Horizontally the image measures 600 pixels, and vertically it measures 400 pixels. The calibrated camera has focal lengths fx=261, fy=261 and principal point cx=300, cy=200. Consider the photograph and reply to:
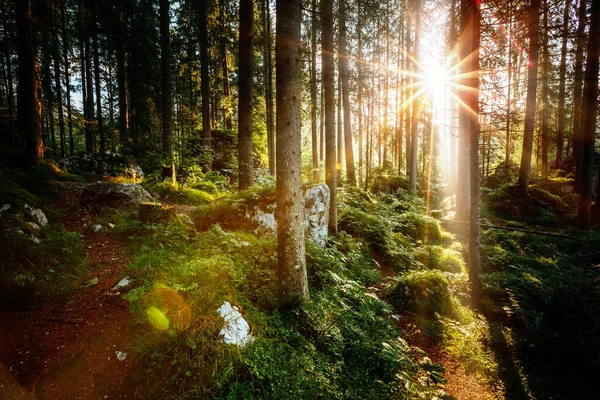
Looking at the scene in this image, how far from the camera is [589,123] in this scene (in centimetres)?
1170

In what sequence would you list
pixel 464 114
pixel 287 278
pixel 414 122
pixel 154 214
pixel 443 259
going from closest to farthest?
1. pixel 287 278
2. pixel 154 214
3. pixel 443 259
4. pixel 464 114
5. pixel 414 122

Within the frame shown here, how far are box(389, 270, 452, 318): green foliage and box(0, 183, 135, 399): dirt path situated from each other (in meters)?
5.60

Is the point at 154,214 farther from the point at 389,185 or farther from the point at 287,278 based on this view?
the point at 389,185

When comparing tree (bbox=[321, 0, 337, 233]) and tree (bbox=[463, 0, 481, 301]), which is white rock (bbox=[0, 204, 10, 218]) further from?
tree (bbox=[463, 0, 481, 301])

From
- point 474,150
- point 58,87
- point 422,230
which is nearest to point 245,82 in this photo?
point 474,150

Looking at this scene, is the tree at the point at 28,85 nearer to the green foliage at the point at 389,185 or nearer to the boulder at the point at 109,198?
the boulder at the point at 109,198

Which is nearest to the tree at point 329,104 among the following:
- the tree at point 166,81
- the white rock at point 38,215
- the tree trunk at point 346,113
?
the tree trunk at point 346,113

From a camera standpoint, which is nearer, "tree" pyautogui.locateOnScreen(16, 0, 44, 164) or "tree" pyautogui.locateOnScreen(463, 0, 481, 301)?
"tree" pyautogui.locateOnScreen(463, 0, 481, 301)

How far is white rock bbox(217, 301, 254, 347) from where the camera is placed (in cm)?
331

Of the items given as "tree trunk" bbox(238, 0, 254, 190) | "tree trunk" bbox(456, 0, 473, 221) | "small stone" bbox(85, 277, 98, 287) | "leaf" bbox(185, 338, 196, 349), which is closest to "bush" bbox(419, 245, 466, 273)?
"tree trunk" bbox(456, 0, 473, 221)

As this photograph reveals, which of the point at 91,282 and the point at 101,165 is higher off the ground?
the point at 101,165

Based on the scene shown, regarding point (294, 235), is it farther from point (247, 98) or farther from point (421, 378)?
point (247, 98)

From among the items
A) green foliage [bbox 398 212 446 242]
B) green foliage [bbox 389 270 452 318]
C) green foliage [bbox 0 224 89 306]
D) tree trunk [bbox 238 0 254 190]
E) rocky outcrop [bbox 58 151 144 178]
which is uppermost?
tree trunk [bbox 238 0 254 190]

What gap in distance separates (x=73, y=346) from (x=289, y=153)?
12.0 ft
